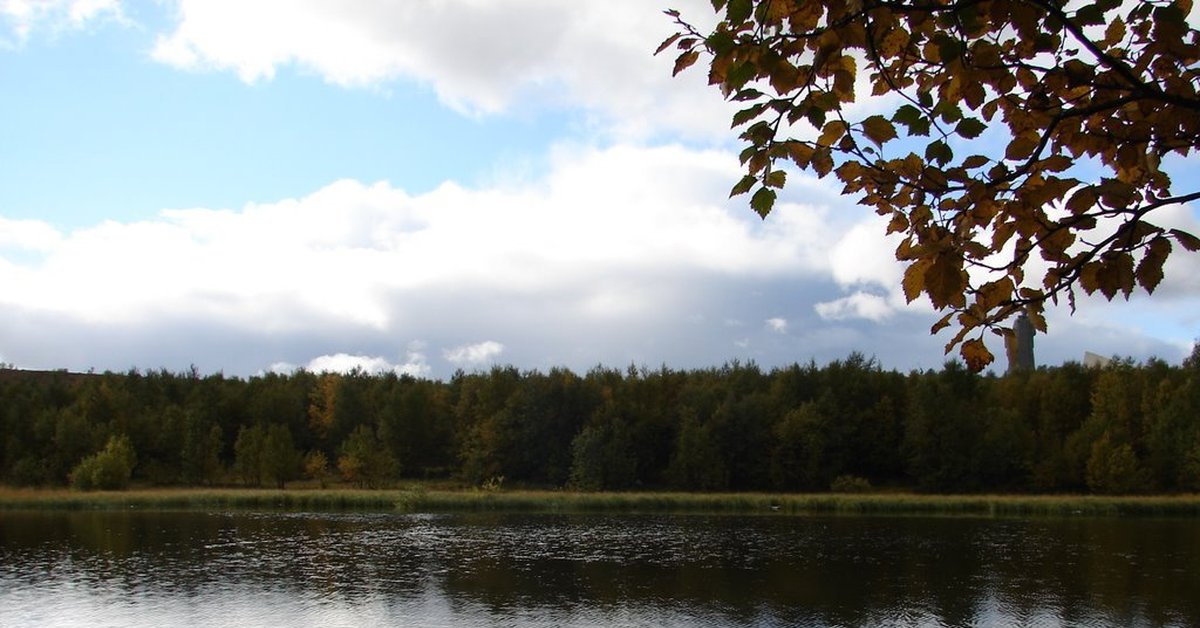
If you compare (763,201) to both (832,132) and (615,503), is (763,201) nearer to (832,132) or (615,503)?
(832,132)

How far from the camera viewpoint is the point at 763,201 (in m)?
3.65

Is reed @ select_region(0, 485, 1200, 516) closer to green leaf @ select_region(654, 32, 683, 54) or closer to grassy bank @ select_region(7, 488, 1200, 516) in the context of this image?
grassy bank @ select_region(7, 488, 1200, 516)

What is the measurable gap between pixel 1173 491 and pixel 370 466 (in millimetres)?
58576

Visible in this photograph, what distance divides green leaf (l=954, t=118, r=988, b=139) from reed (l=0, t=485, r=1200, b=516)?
57.5m

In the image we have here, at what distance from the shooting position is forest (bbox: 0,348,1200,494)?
7131 cm

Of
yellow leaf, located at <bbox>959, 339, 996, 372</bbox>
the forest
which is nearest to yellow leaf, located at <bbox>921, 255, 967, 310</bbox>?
yellow leaf, located at <bbox>959, 339, 996, 372</bbox>

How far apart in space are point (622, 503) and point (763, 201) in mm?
59543

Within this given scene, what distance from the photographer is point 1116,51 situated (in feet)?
13.8

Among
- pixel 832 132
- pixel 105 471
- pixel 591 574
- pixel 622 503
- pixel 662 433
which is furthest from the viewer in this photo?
pixel 662 433

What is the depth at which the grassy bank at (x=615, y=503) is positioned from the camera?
5953cm

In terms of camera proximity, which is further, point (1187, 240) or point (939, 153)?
point (939, 153)

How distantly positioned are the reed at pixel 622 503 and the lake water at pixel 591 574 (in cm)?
981

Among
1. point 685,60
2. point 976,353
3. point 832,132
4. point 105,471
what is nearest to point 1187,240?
point 976,353

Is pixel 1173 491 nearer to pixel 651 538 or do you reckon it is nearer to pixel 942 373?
pixel 942 373
